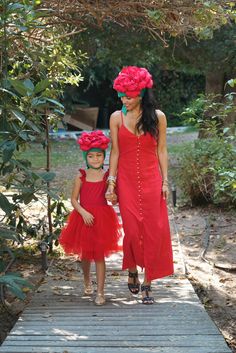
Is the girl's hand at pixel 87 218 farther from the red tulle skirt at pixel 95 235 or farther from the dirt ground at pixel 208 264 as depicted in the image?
the dirt ground at pixel 208 264

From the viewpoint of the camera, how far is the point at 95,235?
4910mm

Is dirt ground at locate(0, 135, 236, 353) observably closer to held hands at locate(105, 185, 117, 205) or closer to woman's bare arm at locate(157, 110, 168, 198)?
woman's bare arm at locate(157, 110, 168, 198)

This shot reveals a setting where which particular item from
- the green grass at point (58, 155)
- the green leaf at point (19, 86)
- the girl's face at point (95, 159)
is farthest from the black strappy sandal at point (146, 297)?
the green grass at point (58, 155)

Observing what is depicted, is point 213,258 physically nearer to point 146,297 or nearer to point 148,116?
point 146,297

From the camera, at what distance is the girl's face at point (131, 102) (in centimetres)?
485

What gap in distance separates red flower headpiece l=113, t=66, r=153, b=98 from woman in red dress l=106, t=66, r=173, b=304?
1 cm

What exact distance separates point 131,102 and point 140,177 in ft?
1.91

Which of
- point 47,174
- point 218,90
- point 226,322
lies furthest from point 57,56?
point 218,90

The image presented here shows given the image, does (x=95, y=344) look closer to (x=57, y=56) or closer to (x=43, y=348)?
(x=43, y=348)

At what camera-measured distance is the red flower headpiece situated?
4758 mm

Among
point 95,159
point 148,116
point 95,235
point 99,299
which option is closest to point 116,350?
point 99,299

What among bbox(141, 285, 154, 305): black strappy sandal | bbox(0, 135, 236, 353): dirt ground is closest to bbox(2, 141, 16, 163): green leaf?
bbox(141, 285, 154, 305): black strappy sandal

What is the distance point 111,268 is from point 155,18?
253 centimetres

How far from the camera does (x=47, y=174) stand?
463cm
